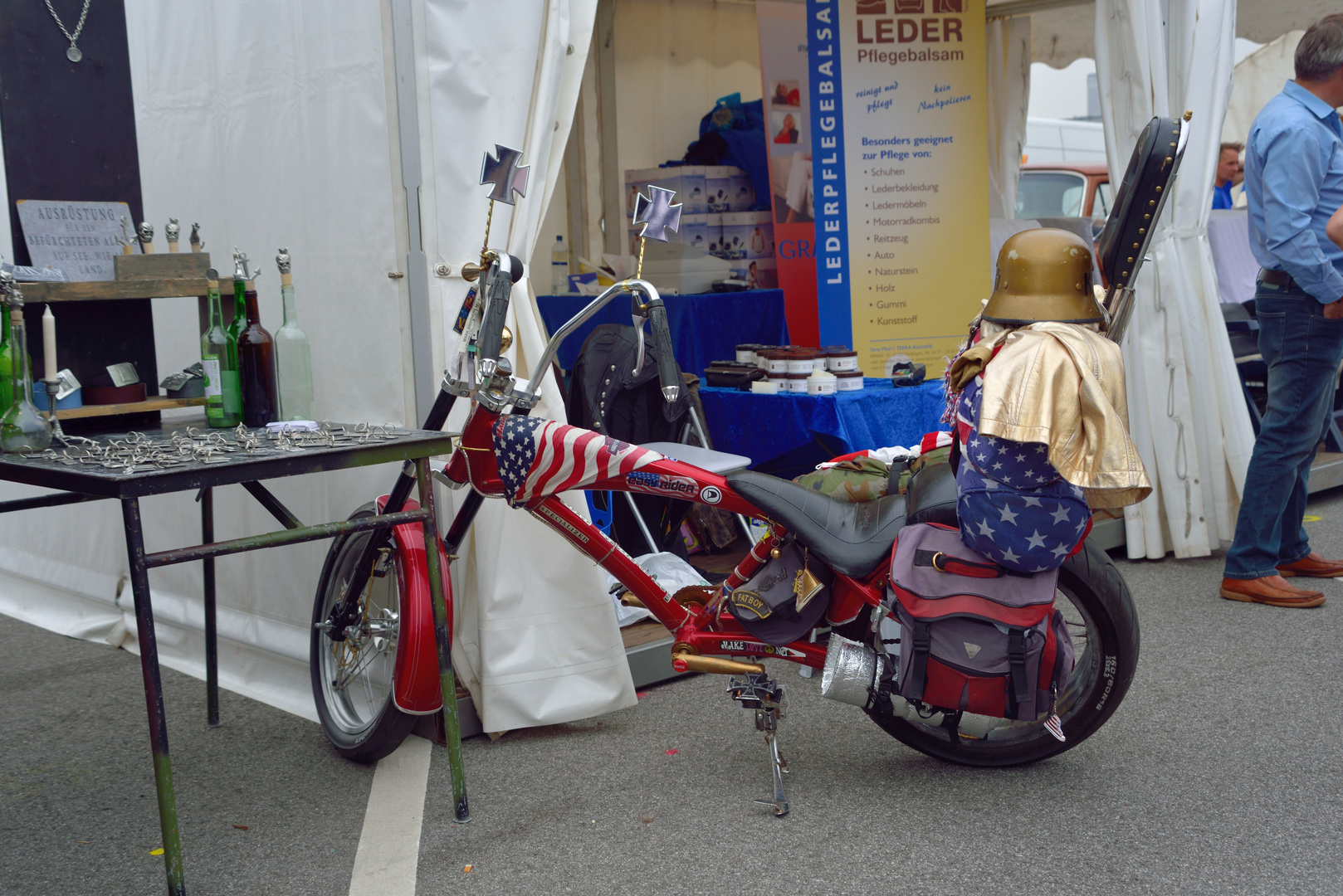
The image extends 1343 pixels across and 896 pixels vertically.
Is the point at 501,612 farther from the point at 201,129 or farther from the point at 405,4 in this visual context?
the point at 201,129

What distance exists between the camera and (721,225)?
6.01 metres

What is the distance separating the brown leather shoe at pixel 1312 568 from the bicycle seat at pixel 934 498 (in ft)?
7.65

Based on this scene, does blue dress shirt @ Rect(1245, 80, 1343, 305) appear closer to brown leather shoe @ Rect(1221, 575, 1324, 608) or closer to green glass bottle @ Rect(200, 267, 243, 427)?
brown leather shoe @ Rect(1221, 575, 1324, 608)

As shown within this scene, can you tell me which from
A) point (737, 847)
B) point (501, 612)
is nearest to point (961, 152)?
point (501, 612)

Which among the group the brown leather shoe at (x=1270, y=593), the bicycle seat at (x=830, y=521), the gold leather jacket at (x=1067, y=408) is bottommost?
the brown leather shoe at (x=1270, y=593)

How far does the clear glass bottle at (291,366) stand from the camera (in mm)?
2848

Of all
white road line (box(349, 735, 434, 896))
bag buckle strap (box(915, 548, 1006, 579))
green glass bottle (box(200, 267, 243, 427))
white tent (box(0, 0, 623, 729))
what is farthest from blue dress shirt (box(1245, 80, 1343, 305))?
green glass bottle (box(200, 267, 243, 427))

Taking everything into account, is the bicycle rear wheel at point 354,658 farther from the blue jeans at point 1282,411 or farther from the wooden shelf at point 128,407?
the blue jeans at point 1282,411

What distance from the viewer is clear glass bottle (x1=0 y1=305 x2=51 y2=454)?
2.36 meters

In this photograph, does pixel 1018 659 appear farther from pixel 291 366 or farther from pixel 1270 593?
pixel 1270 593

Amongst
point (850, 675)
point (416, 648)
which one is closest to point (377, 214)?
point (416, 648)

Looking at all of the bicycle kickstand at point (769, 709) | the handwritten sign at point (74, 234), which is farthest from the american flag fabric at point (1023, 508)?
the handwritten sign at point (74, 234)

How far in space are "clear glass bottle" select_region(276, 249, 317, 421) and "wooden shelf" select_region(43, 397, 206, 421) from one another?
20 cm

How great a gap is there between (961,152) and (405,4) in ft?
9.91
